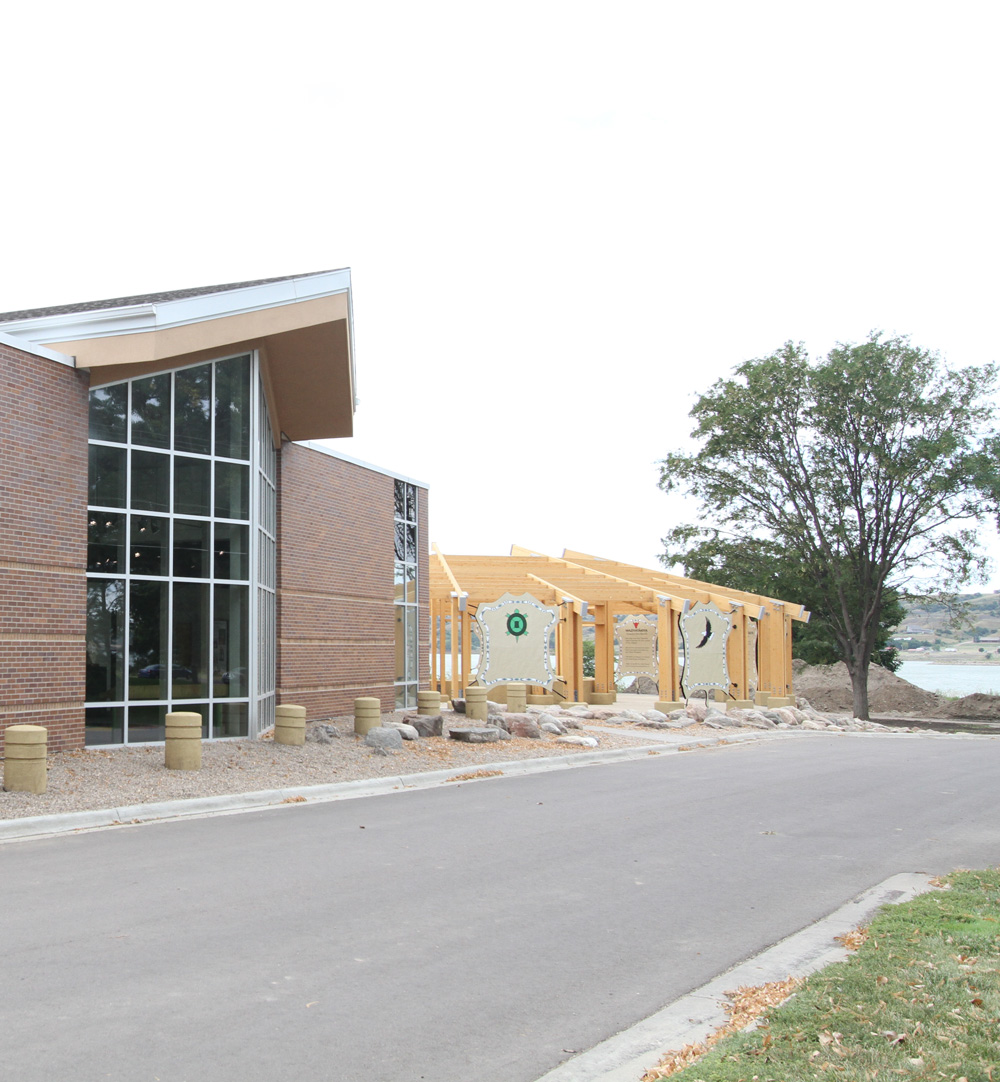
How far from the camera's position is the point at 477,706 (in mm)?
22672

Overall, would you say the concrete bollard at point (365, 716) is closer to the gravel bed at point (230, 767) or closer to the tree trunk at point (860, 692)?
the gravel bed at point (230, 767)

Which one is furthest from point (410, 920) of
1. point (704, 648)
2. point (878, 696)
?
point (878, 696)

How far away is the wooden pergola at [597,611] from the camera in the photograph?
2959 centimetres

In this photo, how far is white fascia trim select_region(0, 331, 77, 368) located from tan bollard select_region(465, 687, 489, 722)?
11.7 m

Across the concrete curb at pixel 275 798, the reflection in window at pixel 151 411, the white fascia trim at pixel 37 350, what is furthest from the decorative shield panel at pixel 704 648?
the white fascia trim at pixel 37 350

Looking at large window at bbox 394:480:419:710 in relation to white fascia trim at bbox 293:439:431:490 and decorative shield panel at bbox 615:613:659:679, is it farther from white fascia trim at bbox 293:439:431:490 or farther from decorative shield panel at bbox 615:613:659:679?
decorative shield panel at bbox 615:613:659:679

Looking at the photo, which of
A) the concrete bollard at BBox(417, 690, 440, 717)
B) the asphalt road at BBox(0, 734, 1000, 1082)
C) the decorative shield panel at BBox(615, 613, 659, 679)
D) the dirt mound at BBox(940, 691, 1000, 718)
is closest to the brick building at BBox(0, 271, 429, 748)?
the concrete bollard at BBox(417, 690, 440, 717)

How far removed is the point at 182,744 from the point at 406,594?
38.6 feet

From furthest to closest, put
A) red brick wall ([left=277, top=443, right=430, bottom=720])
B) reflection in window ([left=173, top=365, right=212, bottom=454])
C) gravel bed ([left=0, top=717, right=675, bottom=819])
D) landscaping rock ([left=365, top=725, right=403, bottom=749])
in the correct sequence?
1. red brick wall ([left=277, top=443, right=430, bottom=720])
2. landscaping rock ([left=365, top=725, right=403, bottom=749])
3. reflection in window ([left=173, top=365, right=212, bottom=454])
4. gravel bed ([left=0, top=717, right=675, bottom=819])

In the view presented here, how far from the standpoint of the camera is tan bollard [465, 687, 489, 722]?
2269 centimetres

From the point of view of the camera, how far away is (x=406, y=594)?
81.1ft

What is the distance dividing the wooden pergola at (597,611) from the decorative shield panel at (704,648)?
38cm

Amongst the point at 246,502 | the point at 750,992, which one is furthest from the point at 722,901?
the point at 246,502

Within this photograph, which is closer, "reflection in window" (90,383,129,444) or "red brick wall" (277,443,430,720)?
"reflection in window" (90,383,129,444)
